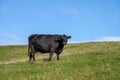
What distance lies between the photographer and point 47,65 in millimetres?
20219

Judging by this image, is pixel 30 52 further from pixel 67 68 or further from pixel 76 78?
pixel 76 78

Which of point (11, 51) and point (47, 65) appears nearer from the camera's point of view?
point (47, 65)

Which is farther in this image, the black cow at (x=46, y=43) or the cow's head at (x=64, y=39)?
the black cow at (x=46, y=43)

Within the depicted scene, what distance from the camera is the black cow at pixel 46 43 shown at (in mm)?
24739

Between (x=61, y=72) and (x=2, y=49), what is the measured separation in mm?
27390

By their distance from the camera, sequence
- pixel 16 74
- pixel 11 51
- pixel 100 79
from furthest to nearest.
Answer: pixel 11 51, pixel 16 74, pixel 100 79

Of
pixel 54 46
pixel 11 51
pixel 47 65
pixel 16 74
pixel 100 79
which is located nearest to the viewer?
pixel 100 79

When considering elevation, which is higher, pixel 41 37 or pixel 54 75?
pixel 41 37

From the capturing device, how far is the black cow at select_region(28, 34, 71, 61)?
24.7 metres

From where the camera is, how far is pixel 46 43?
2486 cm

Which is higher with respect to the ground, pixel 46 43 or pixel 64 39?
pixel 64 39

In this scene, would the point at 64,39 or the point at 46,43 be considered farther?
the point at 46,43

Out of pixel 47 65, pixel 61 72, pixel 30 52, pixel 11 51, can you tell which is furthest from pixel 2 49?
pixel 61 72

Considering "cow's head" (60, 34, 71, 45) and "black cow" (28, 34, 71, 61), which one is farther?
"black cow" (28, 34, 71, 61)
